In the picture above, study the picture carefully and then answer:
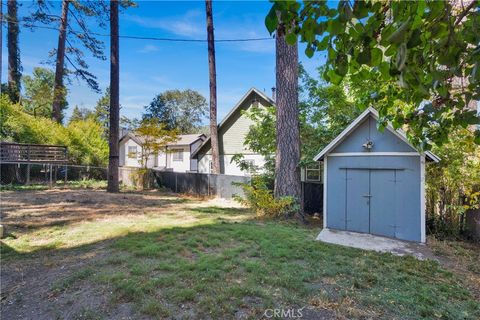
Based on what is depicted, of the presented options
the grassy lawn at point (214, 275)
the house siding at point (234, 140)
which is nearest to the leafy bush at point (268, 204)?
the grassy lawn at point (214, 275)

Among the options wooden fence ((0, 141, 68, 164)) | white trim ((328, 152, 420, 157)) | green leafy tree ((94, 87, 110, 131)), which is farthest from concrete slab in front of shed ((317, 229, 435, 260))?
green leafy tree ((94, 87, 110, 131))

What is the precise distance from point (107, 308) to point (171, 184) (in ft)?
44.4

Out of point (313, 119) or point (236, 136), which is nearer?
point (313, 119)

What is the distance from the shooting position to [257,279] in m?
3.80

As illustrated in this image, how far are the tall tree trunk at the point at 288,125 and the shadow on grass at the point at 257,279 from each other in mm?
3197

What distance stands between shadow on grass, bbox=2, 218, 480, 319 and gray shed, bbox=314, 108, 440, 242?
1.91 m

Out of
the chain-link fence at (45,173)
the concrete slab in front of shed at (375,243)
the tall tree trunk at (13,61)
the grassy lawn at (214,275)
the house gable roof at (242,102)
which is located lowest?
the concrete slab in front of shed at (375,243)

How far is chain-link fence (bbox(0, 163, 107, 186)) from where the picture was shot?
1558 centimetres

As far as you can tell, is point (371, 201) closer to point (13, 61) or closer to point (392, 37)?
point (392, 37)

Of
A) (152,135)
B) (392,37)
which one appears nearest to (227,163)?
(152,135)

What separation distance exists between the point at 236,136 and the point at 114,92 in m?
7.43

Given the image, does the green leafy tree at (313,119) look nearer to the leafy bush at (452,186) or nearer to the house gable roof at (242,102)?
the leafy bush at (452,186)

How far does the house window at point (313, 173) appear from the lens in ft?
32.8

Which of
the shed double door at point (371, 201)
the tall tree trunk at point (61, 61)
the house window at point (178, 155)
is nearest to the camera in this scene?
the shed double door at point (371, 201)
